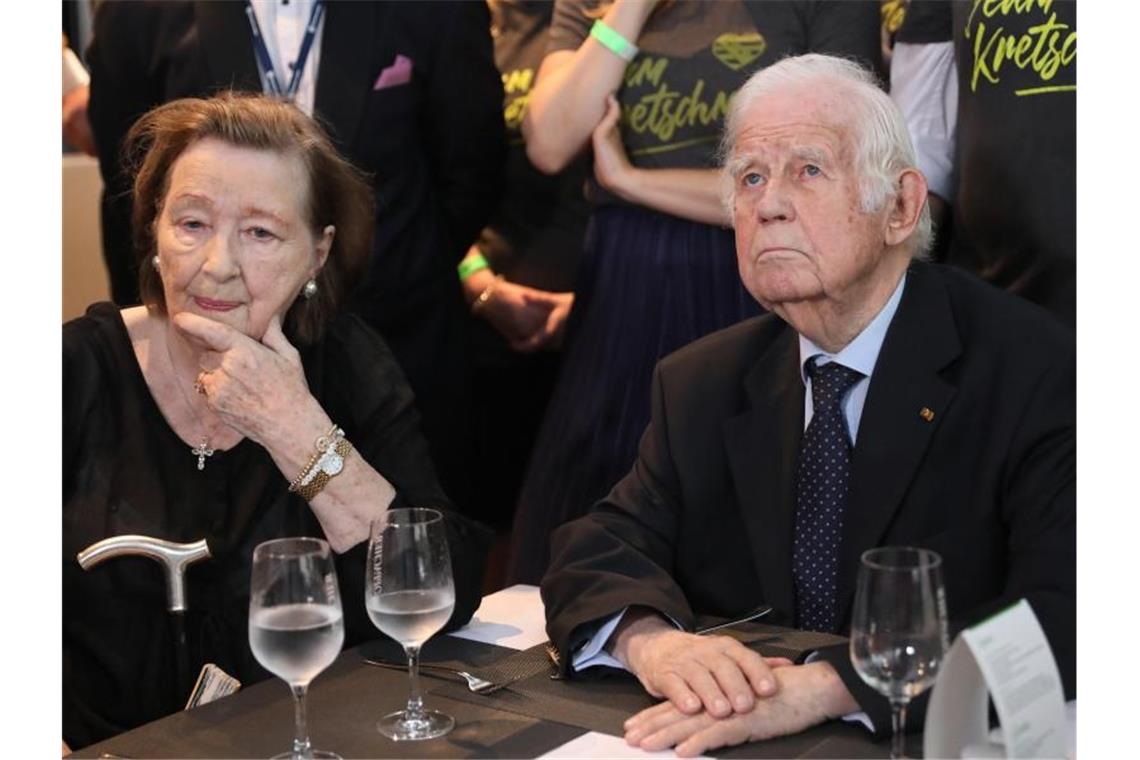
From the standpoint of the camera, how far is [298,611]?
160 centimetres

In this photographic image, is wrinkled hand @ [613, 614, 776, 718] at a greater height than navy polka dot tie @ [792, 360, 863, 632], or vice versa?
navy polka dot tie @ [792, 360, 863, 632]

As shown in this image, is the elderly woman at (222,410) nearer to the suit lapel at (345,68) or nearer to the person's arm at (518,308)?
the suit lapel at (345,68)

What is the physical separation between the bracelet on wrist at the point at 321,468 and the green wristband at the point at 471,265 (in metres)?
1.45

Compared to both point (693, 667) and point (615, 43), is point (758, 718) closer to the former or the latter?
point (693, 667)

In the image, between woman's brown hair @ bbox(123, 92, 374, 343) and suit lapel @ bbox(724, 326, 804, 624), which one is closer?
suit lapel @ bbox(724, 326, 804, 624)

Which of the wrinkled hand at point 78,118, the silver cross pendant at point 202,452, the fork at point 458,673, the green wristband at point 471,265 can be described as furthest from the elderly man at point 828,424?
the wrinkled hand at point 78,118

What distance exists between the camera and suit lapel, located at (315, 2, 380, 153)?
3.20 meters

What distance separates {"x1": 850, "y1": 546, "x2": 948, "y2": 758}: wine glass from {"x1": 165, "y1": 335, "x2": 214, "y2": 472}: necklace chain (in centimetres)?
117

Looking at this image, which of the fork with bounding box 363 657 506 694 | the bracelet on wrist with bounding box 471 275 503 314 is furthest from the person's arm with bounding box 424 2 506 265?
the fork with bounding box 363 657 506 694

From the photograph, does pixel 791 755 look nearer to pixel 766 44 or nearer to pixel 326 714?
pixel 326 714

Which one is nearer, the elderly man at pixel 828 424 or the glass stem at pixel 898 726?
the glass stem at pixel 898 726

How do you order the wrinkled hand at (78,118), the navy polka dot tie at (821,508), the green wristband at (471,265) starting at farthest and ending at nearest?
the wrinkled hand at (78,118) → the green wristband at (471,265) → the navy polka dot tie at (821,508)

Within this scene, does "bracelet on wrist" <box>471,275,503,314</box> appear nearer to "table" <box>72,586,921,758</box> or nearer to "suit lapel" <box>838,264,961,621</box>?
"suit lapel" <box>838,264,961,621</box>

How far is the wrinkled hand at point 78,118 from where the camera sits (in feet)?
14.1
